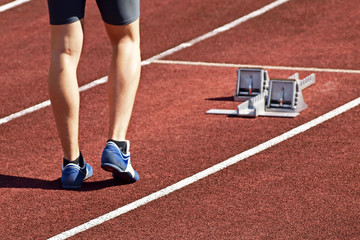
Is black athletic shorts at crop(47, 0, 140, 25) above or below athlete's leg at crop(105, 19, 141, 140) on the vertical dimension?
above

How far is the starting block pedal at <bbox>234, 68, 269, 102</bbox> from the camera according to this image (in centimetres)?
648

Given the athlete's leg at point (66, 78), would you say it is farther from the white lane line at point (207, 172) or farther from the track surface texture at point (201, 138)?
the white lane line at point (207, 172)

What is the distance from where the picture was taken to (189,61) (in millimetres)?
7754

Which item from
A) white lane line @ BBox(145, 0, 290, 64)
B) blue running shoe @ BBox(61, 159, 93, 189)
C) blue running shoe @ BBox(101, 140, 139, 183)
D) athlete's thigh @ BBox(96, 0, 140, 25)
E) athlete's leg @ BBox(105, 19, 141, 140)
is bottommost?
white lane line @ BBox(145, 0, 290, 64)

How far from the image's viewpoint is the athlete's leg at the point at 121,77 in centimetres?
493

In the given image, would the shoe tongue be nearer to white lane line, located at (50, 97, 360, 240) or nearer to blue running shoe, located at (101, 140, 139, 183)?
blue running shoe, located at (101, 140, 139, 183)

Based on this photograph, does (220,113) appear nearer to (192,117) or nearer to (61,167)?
(192,117)

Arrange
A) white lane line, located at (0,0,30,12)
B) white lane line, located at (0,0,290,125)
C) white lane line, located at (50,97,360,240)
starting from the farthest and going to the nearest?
white lane line, located at (0,0,30,12), white lane line, located at (0,0,290,125), white lane line, located at (50,97,360,240)

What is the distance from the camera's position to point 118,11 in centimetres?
480

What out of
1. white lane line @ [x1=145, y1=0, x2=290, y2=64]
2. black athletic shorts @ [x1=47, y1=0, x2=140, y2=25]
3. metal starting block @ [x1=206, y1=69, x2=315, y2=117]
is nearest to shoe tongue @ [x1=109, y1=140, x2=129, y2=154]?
black athletic shorts @ [x1=47, y1=0, x2=140, y2=25]

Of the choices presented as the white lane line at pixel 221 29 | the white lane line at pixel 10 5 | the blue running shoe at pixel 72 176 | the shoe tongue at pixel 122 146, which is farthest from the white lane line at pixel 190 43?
the white lane line at pixel 10 5

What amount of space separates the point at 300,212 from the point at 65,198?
1.34m

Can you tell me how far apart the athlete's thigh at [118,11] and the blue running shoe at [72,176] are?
34.0 inches

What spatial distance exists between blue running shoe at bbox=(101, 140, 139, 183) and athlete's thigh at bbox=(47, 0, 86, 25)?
747 millimetres
